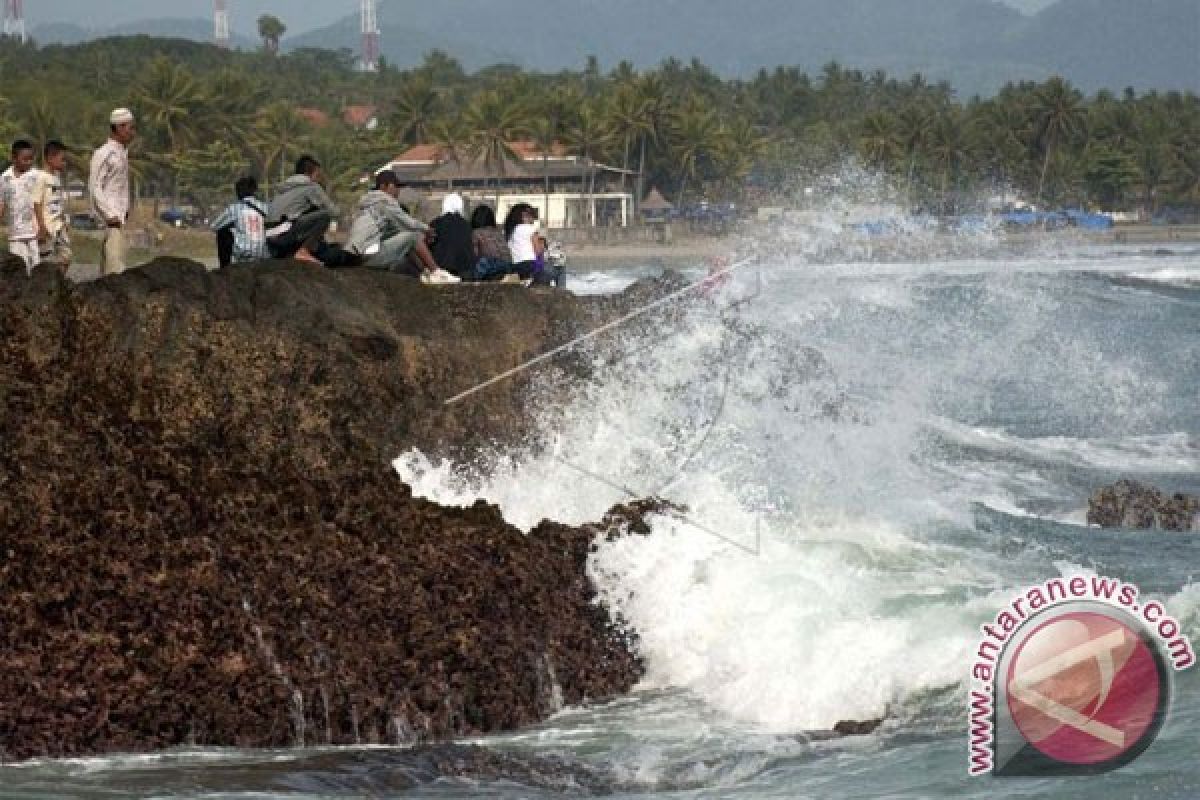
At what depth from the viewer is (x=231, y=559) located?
10.6m

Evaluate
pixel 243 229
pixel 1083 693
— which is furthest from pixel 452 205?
pixel 1083 693

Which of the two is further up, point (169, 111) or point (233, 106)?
point (233, 106)

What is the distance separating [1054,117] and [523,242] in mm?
147418

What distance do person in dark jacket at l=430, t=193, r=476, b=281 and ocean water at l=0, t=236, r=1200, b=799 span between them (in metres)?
1.78

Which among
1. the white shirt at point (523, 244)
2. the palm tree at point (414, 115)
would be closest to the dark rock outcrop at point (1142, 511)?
the white shirt at point (523, 244)

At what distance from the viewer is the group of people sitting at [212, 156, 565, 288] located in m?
14.9

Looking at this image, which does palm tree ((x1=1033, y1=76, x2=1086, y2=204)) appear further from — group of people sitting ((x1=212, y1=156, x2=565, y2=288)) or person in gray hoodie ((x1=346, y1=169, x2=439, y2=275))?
person in gray hoodie ((x1=346, y1=169, x2=439, y2=275))

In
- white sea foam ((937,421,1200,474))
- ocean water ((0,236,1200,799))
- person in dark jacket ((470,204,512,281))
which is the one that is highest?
person in dark jacket ((470,204,512,281))

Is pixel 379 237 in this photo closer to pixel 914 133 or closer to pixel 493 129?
pixel 493 129

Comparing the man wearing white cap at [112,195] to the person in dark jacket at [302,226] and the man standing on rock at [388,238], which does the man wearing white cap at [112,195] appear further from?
the man standing on rock at [388,238]

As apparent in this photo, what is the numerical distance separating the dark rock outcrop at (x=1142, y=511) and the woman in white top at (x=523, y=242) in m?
5.16

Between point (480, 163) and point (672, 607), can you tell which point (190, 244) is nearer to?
point (480, 163)

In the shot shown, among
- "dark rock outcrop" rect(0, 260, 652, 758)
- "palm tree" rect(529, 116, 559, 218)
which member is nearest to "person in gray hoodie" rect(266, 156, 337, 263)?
"dark rock outcrop" rect(0, 260, 652, 758)

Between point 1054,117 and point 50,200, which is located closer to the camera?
point 50,200
